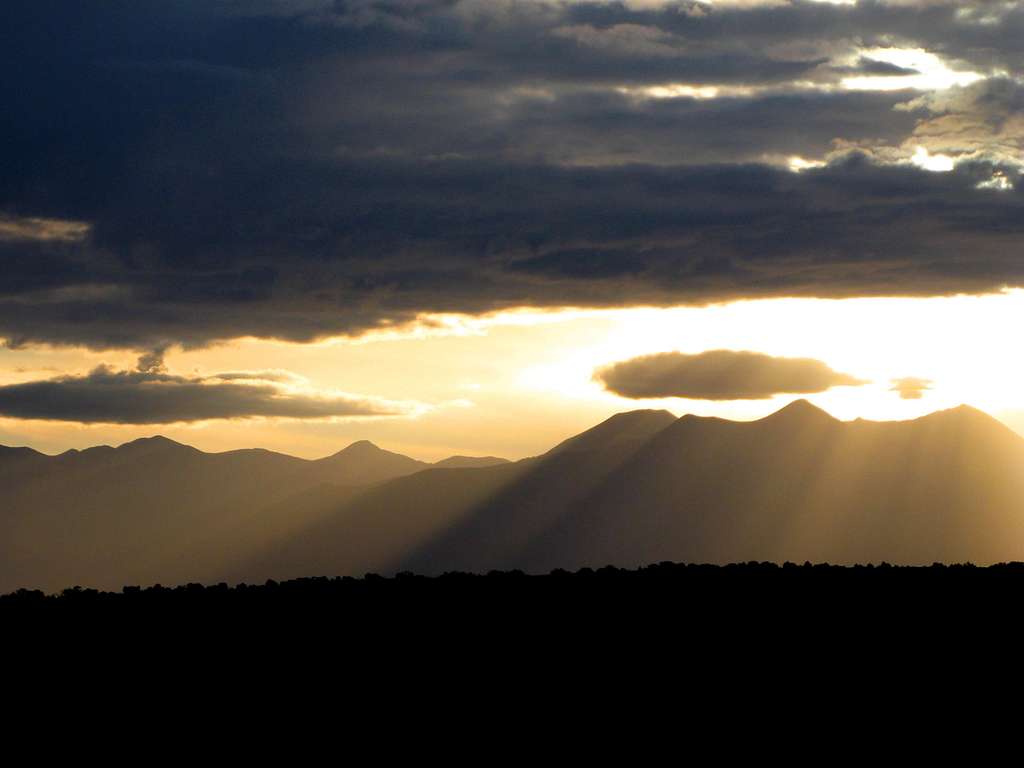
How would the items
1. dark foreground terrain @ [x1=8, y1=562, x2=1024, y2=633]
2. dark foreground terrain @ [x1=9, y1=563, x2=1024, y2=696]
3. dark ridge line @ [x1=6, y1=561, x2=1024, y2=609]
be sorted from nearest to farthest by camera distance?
dark foreground terrain @ [x1=9, y1=563, x2=1024, y2=696] → dark foreground terrain @ [x1=8, y1=562, x2=1024, y2=633] → dark ridge line @ [x1=6, y1=561, x2=1024, y2=609]

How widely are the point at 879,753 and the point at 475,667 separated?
872cm

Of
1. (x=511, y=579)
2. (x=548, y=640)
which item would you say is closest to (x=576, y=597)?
(x=511, y=579)

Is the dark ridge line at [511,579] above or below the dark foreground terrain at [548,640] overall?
above

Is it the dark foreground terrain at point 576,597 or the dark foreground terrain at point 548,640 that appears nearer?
the dark foreground terrain at point 548,640

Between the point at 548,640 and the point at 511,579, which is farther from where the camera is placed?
the point at 511,579

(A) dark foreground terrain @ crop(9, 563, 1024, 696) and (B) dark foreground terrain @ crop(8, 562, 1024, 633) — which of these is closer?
(A) dark foreground terrain @ crop(9, 563, 1024, 696)

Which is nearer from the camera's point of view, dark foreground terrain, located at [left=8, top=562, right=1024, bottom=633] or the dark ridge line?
dark foreground terrain, located at [left=8, top=562, right=1024, bottom=633]

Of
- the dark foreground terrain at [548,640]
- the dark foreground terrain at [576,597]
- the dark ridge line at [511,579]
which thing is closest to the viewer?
the dark foreground terrain at [548,640]

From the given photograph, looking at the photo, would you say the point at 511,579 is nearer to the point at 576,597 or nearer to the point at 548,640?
the point at 576,597

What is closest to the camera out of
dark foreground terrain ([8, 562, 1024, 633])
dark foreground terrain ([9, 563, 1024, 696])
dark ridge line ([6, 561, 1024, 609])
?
dark foreground terrain ([9, 563, 1024, 696])

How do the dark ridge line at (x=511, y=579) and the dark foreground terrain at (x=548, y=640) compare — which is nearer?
the dark foreground terrain at (x=548, y=640)

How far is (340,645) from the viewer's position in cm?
3077

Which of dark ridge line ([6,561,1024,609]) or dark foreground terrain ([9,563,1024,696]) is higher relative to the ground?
dark ridge line ([6,561,1024,609])

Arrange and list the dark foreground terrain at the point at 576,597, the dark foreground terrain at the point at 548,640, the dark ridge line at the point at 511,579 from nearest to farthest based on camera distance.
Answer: the dark foreground terrain at the point at 548,640, the dark foreground terrain at the point at 576,597, the dark ridge line at the point at 511,579
